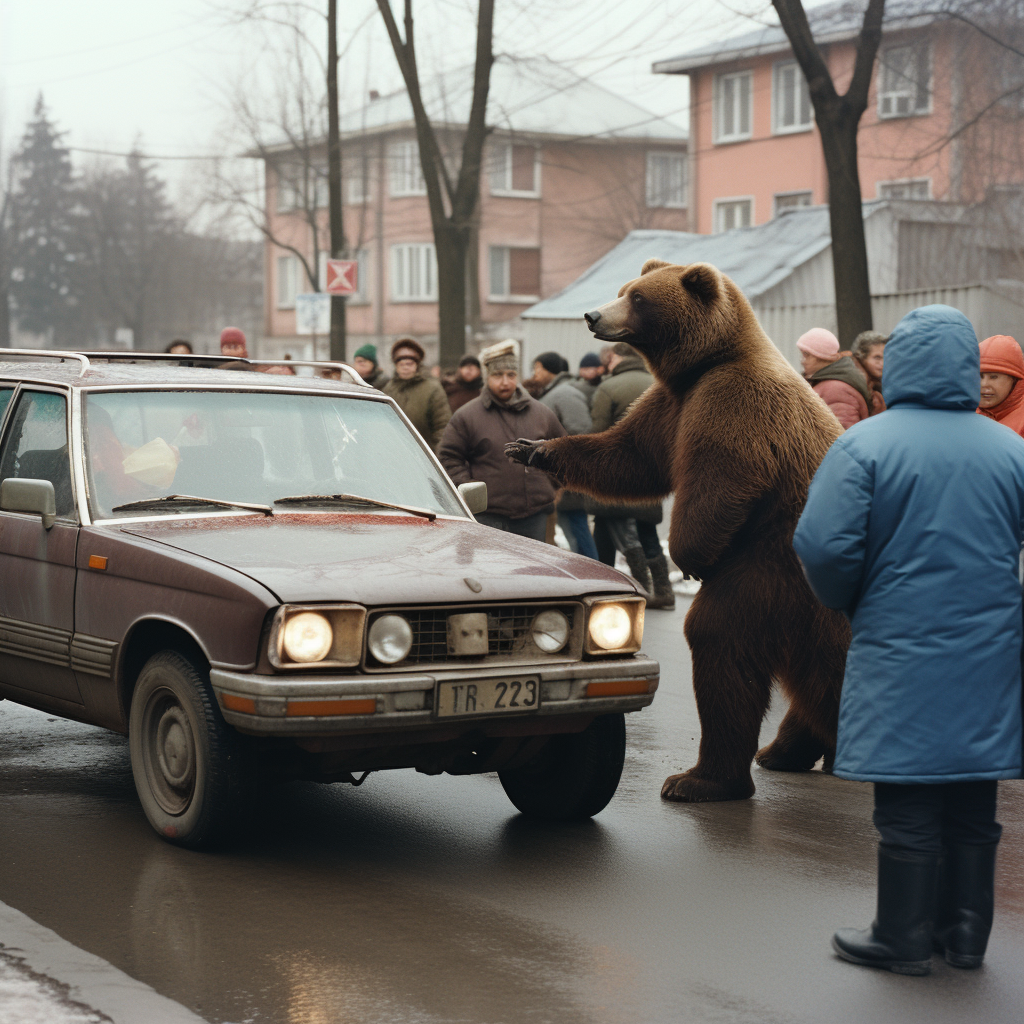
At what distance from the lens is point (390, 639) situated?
16.9ft

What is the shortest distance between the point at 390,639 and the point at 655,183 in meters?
56.5

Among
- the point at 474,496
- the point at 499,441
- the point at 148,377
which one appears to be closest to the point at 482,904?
the point at 474,496

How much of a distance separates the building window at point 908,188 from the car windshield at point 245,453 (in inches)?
1370

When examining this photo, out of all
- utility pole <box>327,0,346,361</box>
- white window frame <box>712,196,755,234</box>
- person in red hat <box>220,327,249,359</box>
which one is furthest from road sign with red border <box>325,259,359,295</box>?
white window frame <box>712,196,755,234</box>

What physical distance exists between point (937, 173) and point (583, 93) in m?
26.3

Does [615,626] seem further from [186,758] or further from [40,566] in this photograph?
[40,566]

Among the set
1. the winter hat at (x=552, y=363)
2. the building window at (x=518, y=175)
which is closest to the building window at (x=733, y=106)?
the building window at (x=518, y=175)

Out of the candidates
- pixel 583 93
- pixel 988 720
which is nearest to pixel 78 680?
pixel 988 720

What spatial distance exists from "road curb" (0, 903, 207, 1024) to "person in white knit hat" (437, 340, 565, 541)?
608 cm

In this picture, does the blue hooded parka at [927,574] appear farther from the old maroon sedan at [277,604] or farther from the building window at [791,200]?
the building window at [791,200]

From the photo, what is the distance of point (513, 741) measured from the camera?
5.68 m

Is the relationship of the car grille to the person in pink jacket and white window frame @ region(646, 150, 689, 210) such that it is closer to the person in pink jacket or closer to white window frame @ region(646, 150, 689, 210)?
the person in pink jacket

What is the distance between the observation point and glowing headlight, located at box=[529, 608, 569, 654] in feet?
17.9

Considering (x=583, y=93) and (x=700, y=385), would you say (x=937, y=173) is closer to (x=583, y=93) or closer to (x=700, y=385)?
(x=583, y=93)
